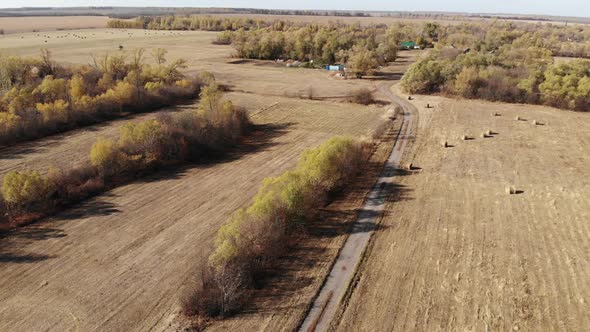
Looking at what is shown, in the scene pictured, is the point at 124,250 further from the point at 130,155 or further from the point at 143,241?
the point at 130,155

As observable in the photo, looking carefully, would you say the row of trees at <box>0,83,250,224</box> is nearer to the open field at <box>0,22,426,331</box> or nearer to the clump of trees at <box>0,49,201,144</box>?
the open field at <box>0,22,426,331</box>

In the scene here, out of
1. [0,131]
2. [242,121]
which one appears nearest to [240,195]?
[242,121]

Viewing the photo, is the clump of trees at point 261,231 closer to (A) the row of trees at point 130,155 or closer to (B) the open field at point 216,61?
(A) the row of trees at point 130,155

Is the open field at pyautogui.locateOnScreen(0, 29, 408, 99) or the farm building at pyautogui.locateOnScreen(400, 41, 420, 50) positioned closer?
the open field at pyautogui.locateOnScreen(0, 29, 408, 99)

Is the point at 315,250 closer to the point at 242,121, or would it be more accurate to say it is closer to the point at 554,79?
the point at 242,121

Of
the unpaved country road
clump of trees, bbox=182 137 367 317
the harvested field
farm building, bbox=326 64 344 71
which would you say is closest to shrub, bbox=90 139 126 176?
the harvested field

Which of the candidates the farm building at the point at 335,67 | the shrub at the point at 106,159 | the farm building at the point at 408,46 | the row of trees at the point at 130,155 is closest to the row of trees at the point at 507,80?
the farm building at the point at 335,67
